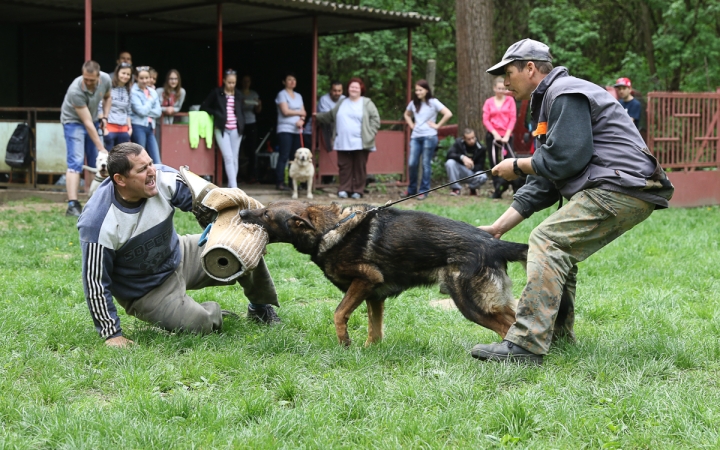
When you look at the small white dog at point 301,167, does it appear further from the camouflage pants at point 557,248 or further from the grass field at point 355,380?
the camouflage pants at point 557,248

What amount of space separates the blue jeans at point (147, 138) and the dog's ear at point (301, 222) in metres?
7.88

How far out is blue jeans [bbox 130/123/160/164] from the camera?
40.5 ft

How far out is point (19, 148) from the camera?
45.1ft

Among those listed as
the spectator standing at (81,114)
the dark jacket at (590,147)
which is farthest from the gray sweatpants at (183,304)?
the spectator standing at (81,114)

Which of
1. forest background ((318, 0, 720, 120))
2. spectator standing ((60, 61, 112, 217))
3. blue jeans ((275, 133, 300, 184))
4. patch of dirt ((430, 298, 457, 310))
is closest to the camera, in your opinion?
patch of dirt ((430, 298, 457, 310))

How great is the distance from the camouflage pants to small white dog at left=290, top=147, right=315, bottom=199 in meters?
10.4

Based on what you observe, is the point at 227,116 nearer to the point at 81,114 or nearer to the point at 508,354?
the point at 81,114

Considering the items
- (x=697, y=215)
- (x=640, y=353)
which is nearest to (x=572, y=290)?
(x=640, y=353)

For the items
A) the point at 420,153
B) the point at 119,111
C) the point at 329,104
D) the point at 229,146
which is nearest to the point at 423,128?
the point at 420,153

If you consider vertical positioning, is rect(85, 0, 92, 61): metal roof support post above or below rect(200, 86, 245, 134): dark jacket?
above

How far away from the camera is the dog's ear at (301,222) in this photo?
199 inches

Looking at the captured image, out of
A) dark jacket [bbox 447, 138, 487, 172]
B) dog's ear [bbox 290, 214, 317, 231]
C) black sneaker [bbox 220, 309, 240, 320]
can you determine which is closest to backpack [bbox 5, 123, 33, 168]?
dark jacket [bbox 447, 138, 487, 172]

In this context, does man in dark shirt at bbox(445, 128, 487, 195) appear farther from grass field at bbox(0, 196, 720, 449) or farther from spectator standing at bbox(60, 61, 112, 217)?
grass field at bbox(0, 196, 720, 449)

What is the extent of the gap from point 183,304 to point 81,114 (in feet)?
20.9
